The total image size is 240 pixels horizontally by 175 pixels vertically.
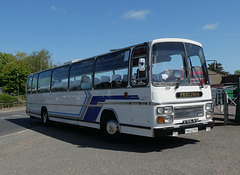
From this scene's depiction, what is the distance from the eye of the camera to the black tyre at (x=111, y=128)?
24.7ft

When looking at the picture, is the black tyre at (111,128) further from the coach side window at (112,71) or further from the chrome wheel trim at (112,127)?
the coach side window at (112,71)

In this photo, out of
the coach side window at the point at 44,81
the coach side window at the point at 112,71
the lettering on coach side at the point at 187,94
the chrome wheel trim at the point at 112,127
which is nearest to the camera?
the lettering on coach side at the point at 187,94

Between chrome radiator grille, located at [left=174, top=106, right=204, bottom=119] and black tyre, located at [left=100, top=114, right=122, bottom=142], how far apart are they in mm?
1937

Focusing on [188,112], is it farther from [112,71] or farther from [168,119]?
[112,71]

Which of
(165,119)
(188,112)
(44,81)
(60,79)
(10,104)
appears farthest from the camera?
(10,104)

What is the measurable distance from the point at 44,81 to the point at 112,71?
6.79 m

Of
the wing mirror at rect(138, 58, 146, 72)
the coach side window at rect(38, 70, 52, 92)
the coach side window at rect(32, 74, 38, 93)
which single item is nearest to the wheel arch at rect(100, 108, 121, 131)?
the wing mirror at rect(138, 58, 146, 72)

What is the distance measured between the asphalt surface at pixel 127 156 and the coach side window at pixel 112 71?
183cm

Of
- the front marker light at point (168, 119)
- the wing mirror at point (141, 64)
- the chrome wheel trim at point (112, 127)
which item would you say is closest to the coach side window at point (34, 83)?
the chrome wheel trim at point (112, 127)

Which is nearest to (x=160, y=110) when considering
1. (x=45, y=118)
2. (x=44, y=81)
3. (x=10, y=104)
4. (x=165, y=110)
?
(x=165, y=110)

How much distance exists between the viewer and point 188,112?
6.62 meters

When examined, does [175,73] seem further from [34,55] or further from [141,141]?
[34,55]

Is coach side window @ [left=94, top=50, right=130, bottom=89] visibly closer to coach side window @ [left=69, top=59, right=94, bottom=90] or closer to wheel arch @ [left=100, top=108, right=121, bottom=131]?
coach side window @ [left=69, top=59, right=94, bottom=90]

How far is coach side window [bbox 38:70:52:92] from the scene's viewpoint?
12850 millimetres
